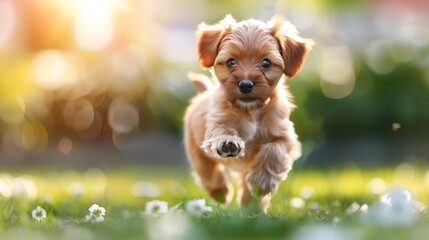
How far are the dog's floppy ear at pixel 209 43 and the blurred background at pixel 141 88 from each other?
14.4 feet

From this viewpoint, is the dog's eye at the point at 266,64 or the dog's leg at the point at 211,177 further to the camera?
the dog's leg at the point at 211,177

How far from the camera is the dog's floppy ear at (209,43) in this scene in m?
3.70

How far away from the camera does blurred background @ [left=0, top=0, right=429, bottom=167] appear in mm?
8812

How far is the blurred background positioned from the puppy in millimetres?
4228

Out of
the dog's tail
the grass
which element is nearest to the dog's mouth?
the grass

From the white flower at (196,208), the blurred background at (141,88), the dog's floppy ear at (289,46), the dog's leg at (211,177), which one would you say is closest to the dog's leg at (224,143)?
the white flower at (196,208)

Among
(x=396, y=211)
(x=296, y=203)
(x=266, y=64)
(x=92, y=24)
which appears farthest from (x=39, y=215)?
(x=92, y=24)

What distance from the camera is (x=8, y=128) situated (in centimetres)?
942

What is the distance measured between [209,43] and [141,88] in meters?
5.83

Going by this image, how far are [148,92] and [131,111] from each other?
0.49 m

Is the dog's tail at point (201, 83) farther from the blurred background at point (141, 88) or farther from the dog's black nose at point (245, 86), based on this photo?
the blurred background at point (141, 88)

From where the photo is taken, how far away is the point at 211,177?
4344mm

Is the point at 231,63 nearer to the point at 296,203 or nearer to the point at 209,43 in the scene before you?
the point at 209,43

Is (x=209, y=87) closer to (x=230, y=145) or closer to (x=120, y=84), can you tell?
(x=230, y=145)
